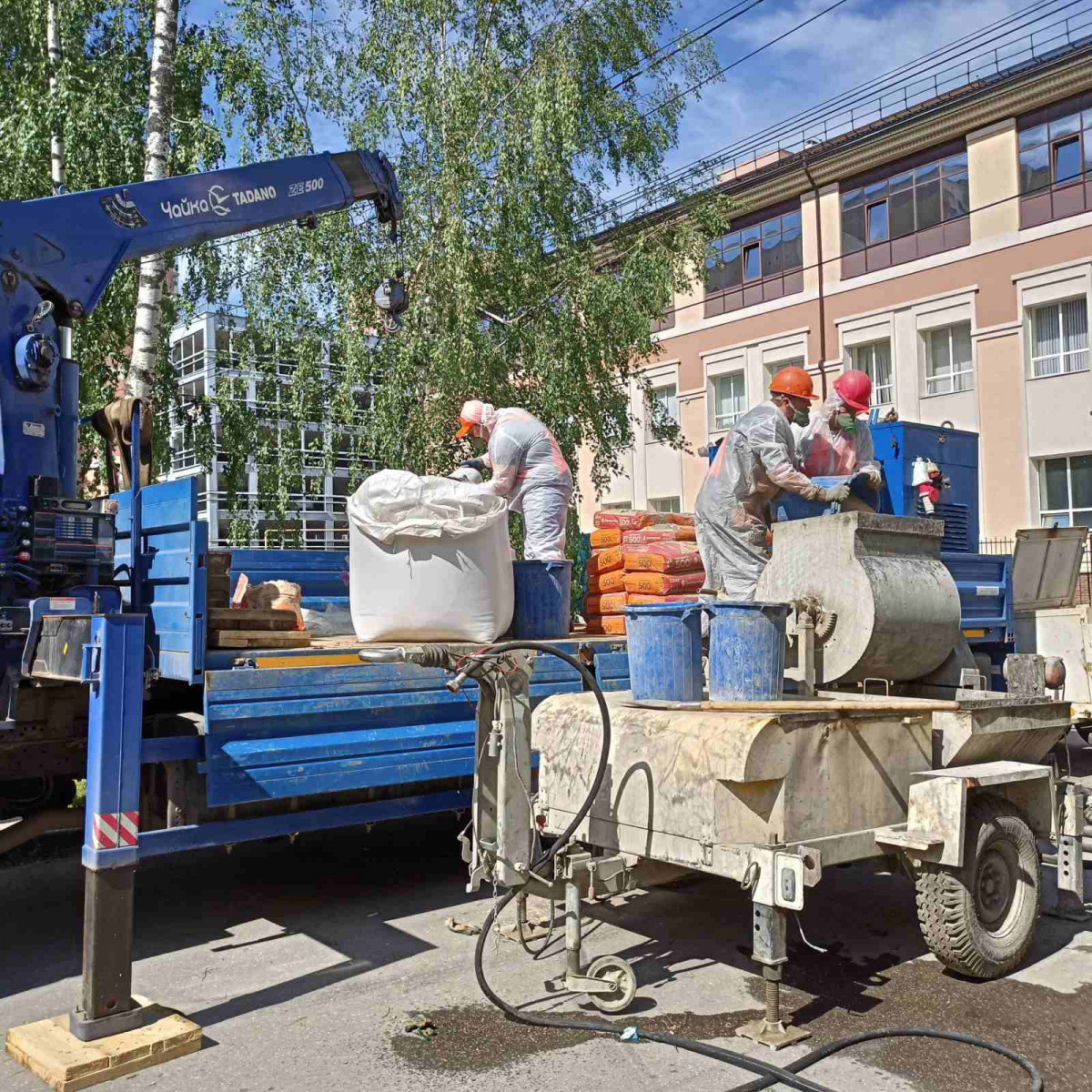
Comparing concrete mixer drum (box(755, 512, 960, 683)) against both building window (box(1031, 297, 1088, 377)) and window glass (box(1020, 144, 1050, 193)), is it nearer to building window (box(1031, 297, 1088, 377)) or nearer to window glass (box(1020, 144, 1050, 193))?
building window (box(1031, 297, 1088, 377))

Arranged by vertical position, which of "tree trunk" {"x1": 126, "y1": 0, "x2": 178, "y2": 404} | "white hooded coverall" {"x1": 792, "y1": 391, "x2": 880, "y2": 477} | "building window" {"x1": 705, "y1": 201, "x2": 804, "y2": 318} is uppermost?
"building window" {"x1": 705, "y1": 201, "x2": 804, "y2": 318}

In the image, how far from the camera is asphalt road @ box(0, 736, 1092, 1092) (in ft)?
13.0

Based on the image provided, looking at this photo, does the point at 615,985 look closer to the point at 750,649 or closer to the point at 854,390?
the point at 750,649

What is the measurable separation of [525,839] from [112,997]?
1.67 meters

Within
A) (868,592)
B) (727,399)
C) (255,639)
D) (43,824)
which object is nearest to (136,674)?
(255,639)

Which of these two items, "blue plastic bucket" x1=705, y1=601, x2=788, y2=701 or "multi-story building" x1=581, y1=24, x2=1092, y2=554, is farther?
"multi-story building" x1=581, y1=24, x2=1092, y2=554

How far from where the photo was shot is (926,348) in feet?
85.6

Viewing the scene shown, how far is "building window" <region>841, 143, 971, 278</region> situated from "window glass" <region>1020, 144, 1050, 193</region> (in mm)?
1236

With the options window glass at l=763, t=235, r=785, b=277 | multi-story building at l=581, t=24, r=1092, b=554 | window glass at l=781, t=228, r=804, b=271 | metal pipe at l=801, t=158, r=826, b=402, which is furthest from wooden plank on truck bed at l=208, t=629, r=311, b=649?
window glass at l=763, t=235, r=785, b=277

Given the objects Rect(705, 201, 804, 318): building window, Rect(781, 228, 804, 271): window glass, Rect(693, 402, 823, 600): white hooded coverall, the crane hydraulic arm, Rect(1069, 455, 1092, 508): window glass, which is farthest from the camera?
Rect(705, 201, 804, 318): building window

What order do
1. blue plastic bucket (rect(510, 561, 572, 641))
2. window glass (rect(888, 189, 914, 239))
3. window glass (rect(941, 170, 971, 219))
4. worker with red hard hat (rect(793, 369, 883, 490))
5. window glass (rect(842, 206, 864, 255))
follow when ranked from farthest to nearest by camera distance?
window glass (rect(842, 206, 864, 255)) < window glass (rect(888, 189, 914, 239)) < window glass (rect(941, 170, 971, 219)) < worker with red hard hat (rect(793, 369, 883, 490)) < blue plastic bucket (rect(510, 561, 572, 641))

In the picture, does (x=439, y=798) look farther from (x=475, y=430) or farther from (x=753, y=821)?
(x=475, y=430)

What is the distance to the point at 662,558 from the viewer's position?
792 centimetres

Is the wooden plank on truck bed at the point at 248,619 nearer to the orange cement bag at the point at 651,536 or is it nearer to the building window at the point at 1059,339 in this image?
the orange cement bag at the point at 651,536
